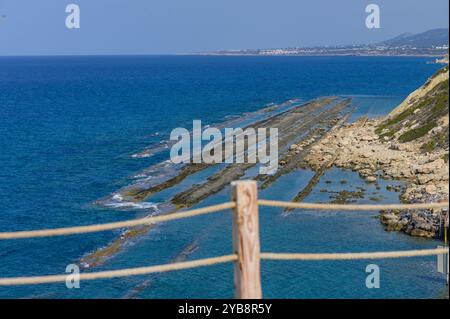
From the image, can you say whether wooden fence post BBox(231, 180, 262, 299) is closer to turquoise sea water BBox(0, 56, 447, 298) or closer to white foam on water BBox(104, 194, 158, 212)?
turquoise sea water BBox(0, 56, 447, 298)

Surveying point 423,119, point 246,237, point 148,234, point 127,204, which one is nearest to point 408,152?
point 423,119

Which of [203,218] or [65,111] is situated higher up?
[65,111]

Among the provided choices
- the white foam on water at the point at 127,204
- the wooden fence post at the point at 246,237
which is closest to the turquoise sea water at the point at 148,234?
the white foam on water at the point at 127,204

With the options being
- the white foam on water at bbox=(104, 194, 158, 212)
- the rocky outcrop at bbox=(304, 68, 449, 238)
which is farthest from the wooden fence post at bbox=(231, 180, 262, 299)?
the white foam on water at bbox=(104, 194, 158, 212)

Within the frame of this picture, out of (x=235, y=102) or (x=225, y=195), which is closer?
(x=225, y=195)

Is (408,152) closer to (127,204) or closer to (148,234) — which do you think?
(127,204)
